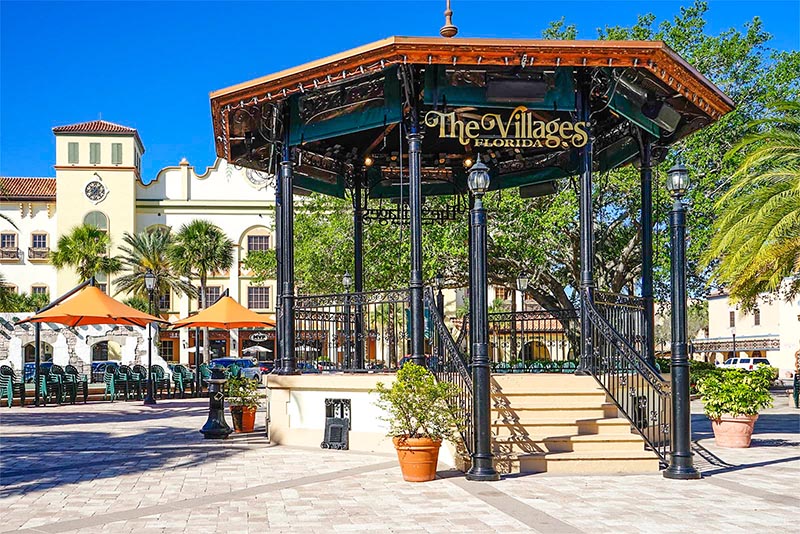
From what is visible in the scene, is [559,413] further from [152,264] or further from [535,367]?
[152,264]

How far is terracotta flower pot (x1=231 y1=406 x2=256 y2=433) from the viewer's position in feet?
48.9

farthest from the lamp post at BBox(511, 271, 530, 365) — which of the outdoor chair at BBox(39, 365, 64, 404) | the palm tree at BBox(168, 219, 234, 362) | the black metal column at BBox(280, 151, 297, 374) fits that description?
the palm tree at BBox(168, 219, 234, 362)

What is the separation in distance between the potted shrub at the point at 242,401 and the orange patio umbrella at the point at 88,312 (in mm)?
7177

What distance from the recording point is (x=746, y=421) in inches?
502

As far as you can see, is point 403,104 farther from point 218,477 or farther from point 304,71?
point 218,477

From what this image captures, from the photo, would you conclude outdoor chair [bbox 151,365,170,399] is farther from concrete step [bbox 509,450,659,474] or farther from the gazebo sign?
concrete step [bbox 509,450,659,474]

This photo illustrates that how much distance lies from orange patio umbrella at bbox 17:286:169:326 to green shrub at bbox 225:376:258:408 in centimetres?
715

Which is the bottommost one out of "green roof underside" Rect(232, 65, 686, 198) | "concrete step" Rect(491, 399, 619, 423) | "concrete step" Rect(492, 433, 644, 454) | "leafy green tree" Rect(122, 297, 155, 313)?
"concrete step" Rect(492, 433, 644, 454)

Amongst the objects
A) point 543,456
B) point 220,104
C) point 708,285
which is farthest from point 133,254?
point 543,456

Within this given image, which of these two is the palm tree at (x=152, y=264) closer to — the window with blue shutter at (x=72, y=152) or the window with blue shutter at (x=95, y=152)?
the window with blue shutter at (x=95, y=152)

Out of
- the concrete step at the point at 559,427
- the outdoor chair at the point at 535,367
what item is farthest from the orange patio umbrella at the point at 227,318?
the concrete step at the point at 559,427

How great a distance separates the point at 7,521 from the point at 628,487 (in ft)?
19.7

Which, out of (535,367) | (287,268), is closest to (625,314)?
(535,367)

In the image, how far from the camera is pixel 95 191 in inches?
2343
